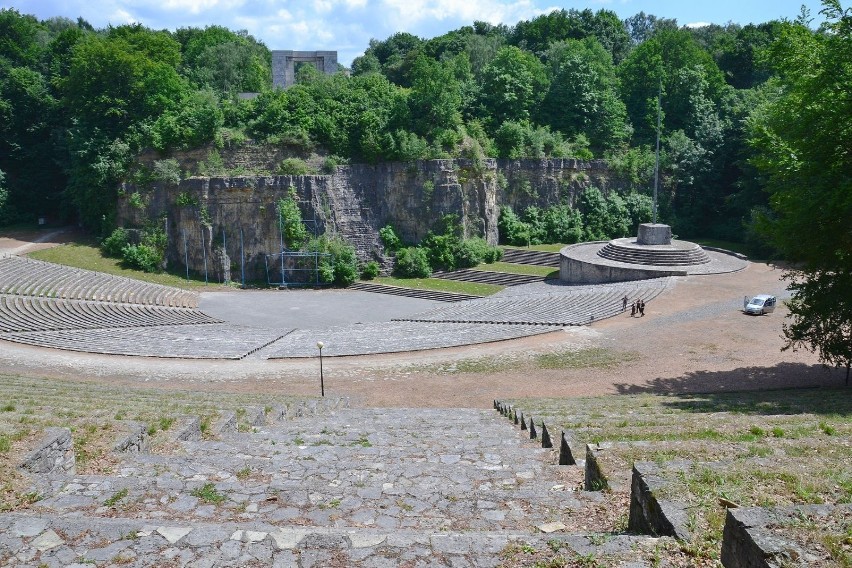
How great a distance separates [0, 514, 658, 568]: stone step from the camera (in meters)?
4.95

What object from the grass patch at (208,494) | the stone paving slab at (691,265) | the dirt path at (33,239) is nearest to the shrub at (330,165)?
the stone paving slab at (691,265)

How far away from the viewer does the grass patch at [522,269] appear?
42406mm

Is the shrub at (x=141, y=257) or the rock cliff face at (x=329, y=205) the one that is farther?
the rock cliff face at (x=329, y=205)

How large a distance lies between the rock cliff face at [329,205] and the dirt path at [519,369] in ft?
59.3

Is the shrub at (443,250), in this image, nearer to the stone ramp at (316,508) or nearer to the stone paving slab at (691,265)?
the stone paving slab at (691,265)

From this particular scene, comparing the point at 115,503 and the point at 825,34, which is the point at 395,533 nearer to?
the point at 115,503

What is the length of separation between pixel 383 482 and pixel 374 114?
40.5 meters

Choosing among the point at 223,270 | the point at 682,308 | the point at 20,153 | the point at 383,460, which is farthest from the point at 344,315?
the point at 20,153

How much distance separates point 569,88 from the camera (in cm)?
5316

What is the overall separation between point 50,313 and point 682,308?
94.4 ft

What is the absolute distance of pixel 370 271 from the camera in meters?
44.3

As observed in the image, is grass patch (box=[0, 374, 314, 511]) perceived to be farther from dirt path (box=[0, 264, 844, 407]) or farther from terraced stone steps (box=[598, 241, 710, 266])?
terraced stone steps (box=[598, 241, 710, 266])

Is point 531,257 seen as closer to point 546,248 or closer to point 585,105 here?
point 546,248

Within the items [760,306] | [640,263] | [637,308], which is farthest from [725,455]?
[640,263]
